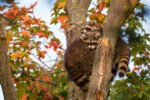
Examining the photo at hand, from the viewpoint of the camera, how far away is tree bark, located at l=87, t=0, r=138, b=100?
3938 mm

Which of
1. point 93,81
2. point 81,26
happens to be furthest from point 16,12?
point 93,81

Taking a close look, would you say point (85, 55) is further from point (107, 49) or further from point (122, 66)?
point (107, 49)

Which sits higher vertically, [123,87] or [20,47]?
[20,47]

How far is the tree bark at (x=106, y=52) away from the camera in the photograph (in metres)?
3.94

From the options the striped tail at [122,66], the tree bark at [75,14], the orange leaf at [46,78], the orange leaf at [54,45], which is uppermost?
the tree bark at [75,14]

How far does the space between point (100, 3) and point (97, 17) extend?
0.93ft

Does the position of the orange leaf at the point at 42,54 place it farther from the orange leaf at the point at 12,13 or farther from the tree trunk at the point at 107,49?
the tree trunk at the point at 107,49

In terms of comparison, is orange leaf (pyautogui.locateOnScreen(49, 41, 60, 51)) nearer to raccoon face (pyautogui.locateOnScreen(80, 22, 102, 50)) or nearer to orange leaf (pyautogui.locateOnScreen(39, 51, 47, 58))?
orange leaf (pyautogui.locateOnScreen(39, 51, 47, 58))

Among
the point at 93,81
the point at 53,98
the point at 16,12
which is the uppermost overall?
the point at 16,12

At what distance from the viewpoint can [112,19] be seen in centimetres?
395

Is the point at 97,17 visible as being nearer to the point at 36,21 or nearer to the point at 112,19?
the point at 36,21

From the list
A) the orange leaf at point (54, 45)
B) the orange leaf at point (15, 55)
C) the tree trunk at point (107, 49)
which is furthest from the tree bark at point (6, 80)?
the orange leaf at point (54, 45)

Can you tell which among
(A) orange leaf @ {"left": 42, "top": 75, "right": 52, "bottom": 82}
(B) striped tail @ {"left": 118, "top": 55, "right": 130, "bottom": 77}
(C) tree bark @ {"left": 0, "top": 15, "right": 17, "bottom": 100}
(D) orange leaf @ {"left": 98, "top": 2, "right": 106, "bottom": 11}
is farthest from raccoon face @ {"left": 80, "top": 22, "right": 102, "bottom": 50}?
(C) tree bark @ {"left": 0, "top": 15, "right": 17, "bottom": 100}

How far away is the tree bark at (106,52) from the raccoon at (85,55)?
1.28 m
